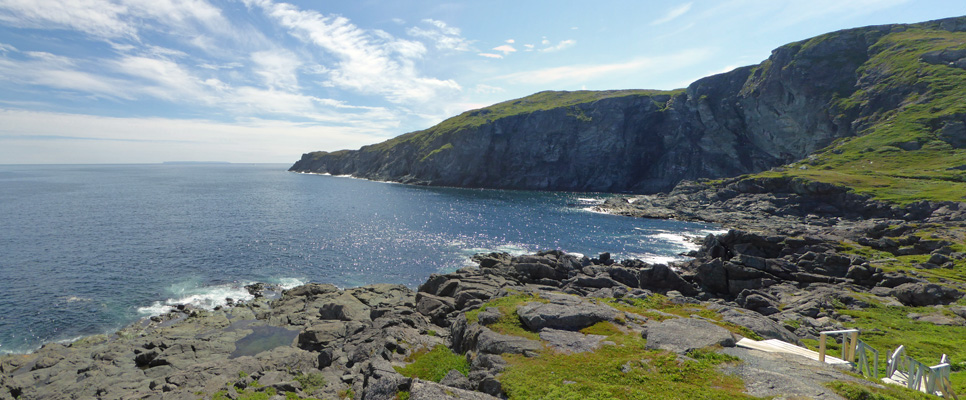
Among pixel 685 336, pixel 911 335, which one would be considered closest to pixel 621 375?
pixel 685 336

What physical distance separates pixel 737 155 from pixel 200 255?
193m

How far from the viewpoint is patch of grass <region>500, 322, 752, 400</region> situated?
15148 mm

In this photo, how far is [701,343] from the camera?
771 inches

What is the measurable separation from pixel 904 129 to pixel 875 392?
545 feet

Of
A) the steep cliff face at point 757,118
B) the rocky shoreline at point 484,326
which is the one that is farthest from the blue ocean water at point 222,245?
the steep cliff face at point 757,118

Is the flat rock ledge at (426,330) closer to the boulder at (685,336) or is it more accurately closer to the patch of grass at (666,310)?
the boulder at (685,336)

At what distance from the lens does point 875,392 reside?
13.3 metres

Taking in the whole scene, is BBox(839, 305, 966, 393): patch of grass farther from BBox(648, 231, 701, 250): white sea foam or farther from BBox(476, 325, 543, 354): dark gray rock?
BBox(648, 231, 701, 250): white sea foam

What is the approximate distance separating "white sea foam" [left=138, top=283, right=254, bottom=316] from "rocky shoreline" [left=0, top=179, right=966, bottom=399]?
2640 millimetres

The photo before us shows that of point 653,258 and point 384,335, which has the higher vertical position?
point 384,335

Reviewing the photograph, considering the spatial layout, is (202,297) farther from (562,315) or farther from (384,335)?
(562,315)

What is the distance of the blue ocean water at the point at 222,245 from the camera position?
140ft

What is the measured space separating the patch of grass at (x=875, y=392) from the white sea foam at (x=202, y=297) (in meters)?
50.3

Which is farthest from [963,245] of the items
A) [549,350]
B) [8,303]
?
[8,303]
